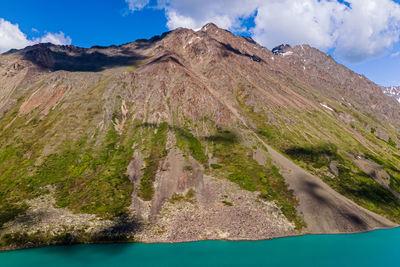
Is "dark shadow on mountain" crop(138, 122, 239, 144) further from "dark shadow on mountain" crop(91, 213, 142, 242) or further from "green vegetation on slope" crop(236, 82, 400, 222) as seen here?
"dark shadow on mountain" crop(91, 213, 142, 242)

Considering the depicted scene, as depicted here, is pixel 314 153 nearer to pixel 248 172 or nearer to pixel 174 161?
pixel 248 172

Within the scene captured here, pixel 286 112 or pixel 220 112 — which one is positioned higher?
pixel 286 112

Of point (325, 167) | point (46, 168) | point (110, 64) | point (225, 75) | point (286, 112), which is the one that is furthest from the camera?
point (110, 64)

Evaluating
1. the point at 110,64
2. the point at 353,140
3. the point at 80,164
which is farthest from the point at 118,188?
the point at 110,64

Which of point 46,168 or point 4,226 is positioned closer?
point 4,226

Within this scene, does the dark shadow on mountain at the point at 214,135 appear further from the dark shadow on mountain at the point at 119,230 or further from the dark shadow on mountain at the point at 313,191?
the dark shadow on mountain at the point at 119,230

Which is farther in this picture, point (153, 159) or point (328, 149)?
point (328, 149)

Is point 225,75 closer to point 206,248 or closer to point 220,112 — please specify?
point 220,112

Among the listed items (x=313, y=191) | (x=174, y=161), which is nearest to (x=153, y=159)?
(x=174, y=161)

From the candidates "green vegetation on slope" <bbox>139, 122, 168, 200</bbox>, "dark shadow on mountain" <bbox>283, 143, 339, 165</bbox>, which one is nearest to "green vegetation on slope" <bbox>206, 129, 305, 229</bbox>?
"dark shadow on mountain" <bbox>283, 143, 339, 165</bbox>
